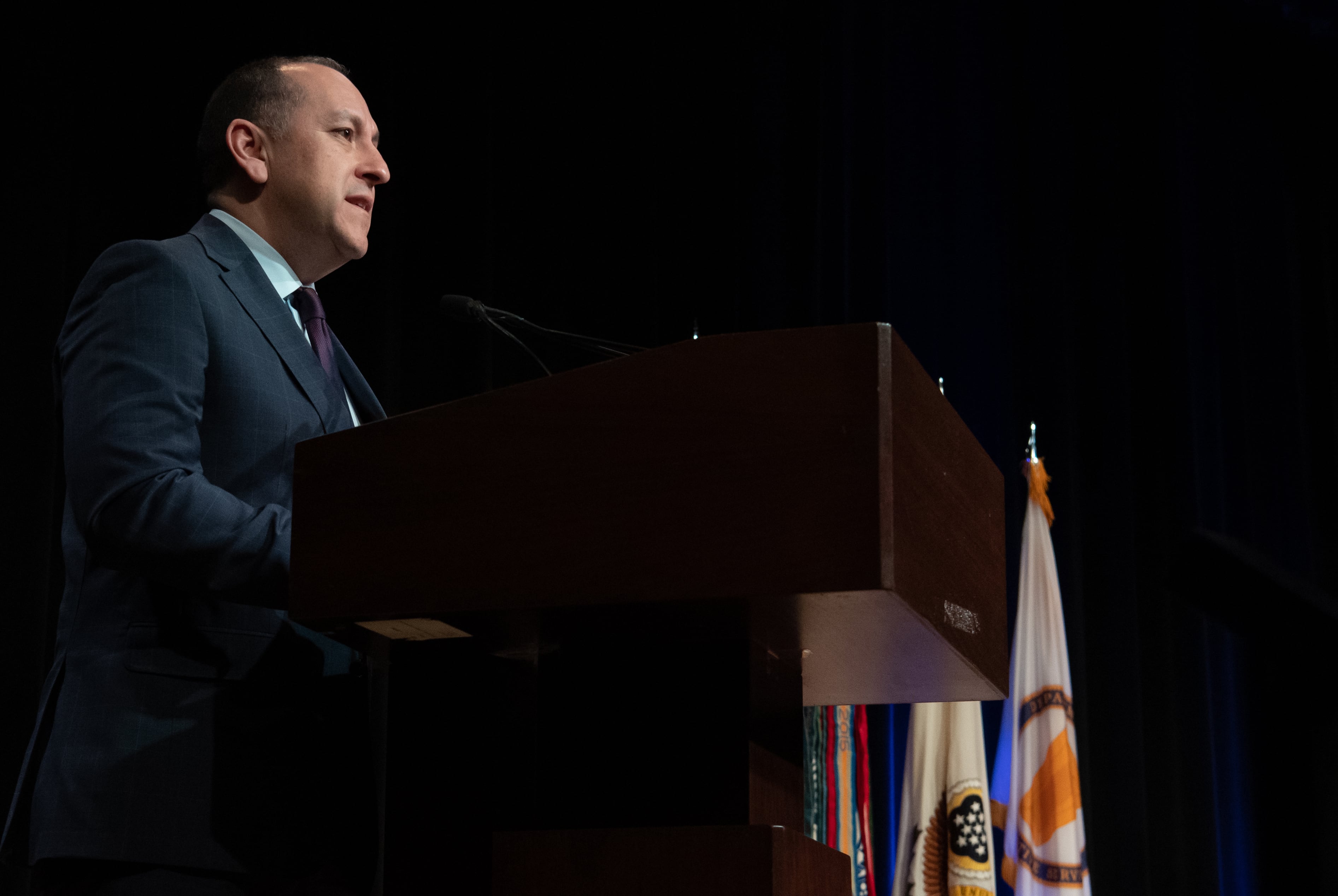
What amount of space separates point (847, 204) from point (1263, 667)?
5212 mm

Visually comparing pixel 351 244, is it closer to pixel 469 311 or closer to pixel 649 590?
pixel 469 311

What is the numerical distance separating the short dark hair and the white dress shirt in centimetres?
9

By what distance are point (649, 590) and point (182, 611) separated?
23.6 inches

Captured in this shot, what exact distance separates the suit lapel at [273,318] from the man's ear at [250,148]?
0.17m

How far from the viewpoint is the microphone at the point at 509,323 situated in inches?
62.2

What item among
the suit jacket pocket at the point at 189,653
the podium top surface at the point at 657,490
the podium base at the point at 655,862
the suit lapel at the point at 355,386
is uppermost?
the suit lapel at the point at 355,386

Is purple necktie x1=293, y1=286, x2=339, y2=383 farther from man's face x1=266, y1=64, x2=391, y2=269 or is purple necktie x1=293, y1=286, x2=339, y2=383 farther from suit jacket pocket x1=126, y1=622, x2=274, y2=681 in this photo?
suit jacket pocket x1=126, y1=622, x2=274, y2=681

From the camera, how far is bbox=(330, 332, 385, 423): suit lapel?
1795 millimetres

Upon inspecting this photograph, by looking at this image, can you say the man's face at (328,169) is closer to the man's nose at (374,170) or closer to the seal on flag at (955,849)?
the man's nose at (374,170)

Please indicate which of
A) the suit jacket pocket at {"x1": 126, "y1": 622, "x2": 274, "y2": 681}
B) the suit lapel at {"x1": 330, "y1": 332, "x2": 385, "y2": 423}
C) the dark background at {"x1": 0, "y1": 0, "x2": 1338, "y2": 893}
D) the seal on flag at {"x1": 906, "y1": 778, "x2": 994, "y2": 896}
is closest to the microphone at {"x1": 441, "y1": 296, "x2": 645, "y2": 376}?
the suit lapel at {"x1": 330, "y1": 332, "x2": 385, "y2": 423}

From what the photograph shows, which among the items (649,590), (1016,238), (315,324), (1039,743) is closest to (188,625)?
(315,324)

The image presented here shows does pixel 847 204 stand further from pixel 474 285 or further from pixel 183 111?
pixel 183 111

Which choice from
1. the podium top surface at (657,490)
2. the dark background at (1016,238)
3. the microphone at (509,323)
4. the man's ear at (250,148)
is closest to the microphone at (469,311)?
the microphone at (509,323)

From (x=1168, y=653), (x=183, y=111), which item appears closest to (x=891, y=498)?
(x=183, y=111)
